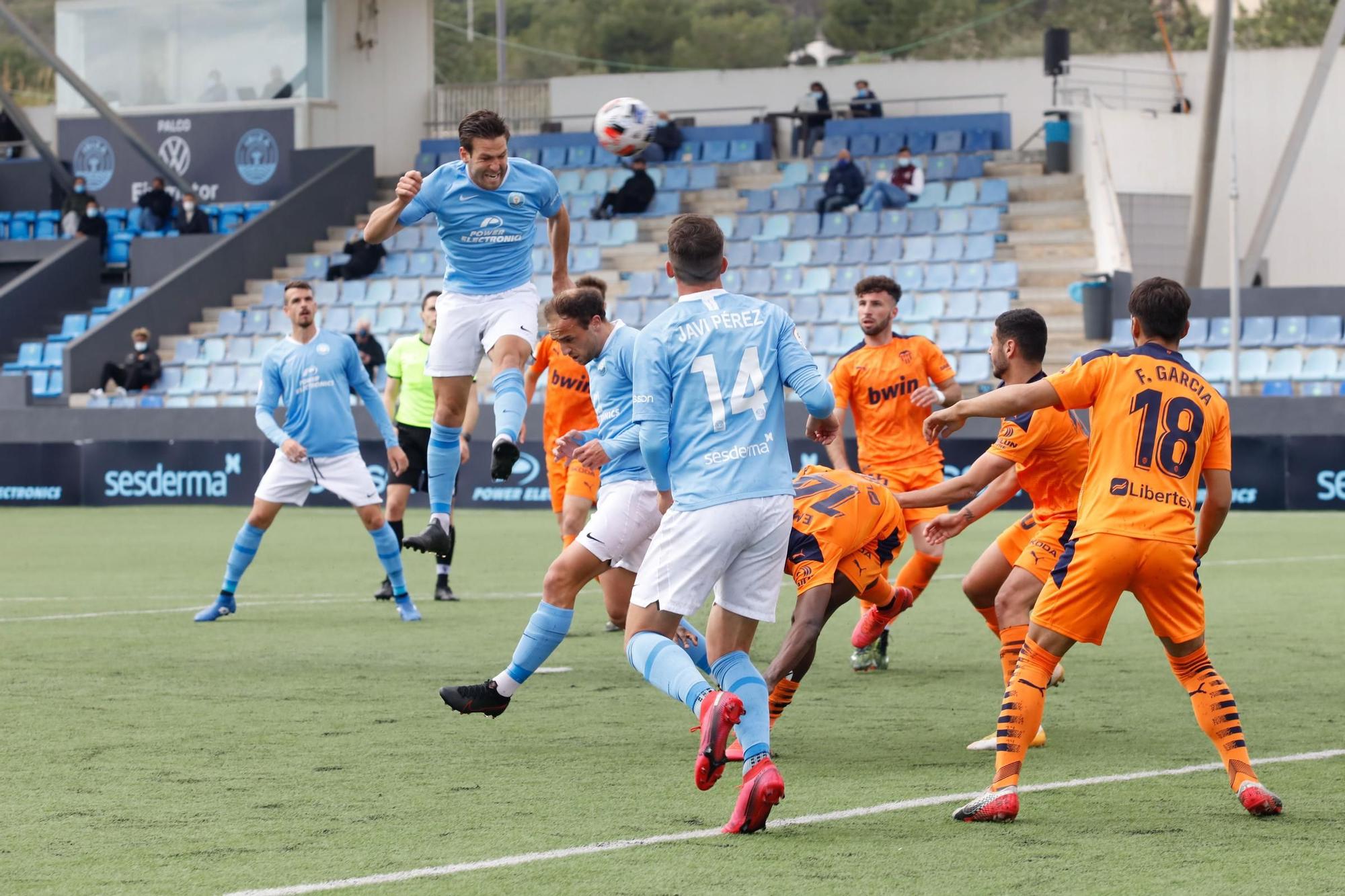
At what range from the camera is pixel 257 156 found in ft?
115

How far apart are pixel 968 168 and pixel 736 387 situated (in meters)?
26.6

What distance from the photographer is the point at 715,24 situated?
67812 millimetres

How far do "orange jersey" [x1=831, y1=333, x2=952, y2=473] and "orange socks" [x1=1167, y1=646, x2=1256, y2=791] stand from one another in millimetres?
4239

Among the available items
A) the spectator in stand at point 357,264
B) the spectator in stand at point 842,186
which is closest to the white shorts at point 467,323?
the spectator in stand at point 842,186

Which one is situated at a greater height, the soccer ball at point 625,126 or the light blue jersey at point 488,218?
the soccer ball at point 625,126

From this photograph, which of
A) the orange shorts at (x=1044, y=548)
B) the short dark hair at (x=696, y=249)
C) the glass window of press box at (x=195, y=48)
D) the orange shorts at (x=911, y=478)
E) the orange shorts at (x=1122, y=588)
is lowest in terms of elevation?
the orange shorts at (x=911, y=478)

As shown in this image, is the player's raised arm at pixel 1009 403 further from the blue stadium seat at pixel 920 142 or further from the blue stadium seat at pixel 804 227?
the blue stadium seat at pixel 920 142

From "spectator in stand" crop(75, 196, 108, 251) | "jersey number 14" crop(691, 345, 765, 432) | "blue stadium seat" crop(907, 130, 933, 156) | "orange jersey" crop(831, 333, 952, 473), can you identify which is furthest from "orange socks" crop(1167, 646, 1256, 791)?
"spectator in stand" crop(75, 196, 108, 251)

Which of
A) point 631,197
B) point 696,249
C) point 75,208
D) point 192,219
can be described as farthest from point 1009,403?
point 75,208

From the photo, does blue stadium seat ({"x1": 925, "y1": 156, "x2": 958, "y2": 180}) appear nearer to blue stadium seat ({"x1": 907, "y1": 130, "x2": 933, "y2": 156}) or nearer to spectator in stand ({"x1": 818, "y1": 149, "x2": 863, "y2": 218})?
blue stadium seat ({"x1": 907, "y1": 130, "x2": 933, "y2": 156})

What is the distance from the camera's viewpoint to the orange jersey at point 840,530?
7.20 meters

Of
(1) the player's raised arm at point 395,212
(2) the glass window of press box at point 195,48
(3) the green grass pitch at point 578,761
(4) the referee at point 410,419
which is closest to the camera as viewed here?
(3) the green grass pitch at point 578,761

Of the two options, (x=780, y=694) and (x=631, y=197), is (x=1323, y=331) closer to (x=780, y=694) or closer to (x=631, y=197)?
(x=631, y=197)

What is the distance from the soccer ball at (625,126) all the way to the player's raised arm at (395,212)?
6827 millimetres
